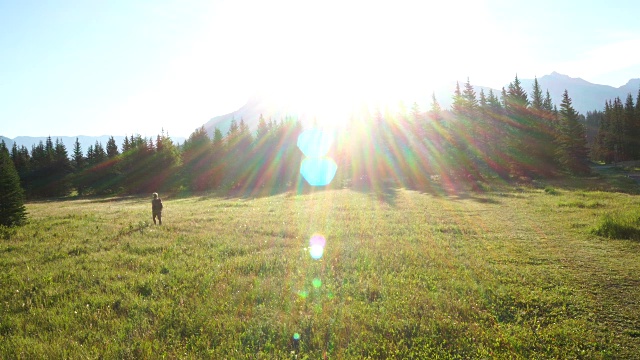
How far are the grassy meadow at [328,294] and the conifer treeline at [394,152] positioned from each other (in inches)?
1713

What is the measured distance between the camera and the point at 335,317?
796 centimetres

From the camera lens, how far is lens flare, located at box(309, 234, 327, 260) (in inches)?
526

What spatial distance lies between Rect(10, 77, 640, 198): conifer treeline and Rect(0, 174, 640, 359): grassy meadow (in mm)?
43508

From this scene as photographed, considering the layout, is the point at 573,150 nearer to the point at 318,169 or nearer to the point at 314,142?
the point at 318,169

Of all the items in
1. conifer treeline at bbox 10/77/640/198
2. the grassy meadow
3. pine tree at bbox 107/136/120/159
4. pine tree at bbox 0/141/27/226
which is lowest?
the grassy meadow

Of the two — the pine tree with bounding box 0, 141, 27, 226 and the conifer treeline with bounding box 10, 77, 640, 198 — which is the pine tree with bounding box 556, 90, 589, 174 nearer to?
the conifer treeline with bounding box 10, 77, 640, 198

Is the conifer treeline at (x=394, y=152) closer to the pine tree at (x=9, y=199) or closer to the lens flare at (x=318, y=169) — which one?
the lens flare at (x=318, y=169)

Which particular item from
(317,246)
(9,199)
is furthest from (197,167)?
(317,246)

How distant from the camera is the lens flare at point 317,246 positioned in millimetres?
13352

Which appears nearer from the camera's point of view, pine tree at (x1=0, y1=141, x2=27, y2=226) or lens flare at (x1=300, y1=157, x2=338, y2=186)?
pine tree at (x1=0, y1=141, x2=27, y2=226)

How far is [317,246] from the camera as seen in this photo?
48.9 feet

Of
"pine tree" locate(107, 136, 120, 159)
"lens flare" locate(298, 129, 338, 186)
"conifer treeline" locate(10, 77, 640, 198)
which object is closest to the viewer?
"conifer treeline" locate(10, 77, 640, 198)

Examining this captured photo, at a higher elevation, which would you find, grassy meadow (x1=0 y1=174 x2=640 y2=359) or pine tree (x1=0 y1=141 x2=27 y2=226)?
pine tree (x1=0 y1=141 x2=27 y2=226)

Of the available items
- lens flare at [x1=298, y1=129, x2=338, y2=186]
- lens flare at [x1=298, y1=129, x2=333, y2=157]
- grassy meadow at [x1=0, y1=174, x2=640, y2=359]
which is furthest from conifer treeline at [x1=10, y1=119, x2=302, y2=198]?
grassy meadow at [x1=0, y1=174, x2=640, y2=359]
